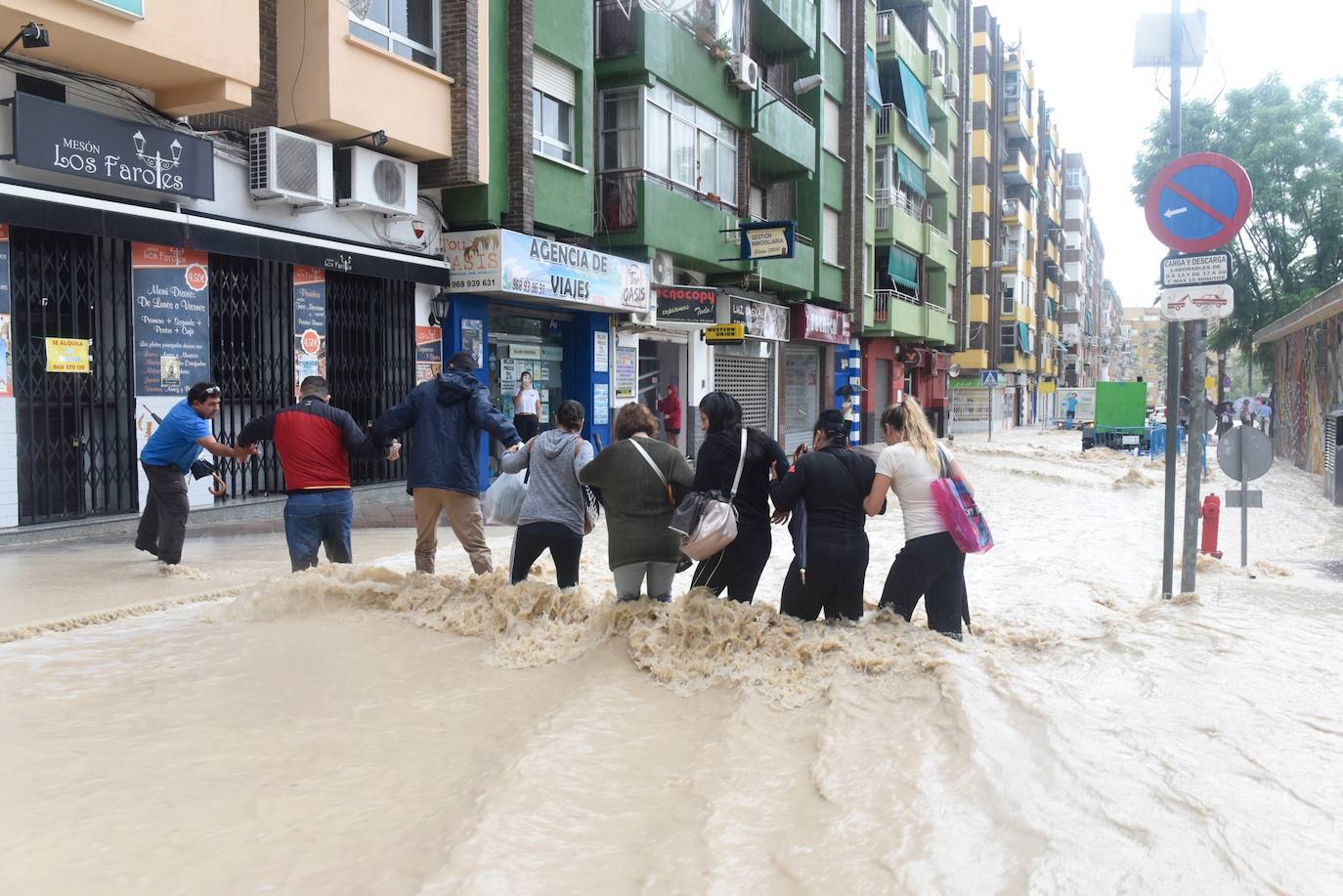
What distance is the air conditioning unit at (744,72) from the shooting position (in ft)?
69.0

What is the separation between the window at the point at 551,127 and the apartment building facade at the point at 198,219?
7.32ft

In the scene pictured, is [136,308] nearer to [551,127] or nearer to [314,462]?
[314,462]

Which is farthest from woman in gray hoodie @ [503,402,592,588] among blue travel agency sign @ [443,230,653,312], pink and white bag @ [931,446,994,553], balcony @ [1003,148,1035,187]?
balcony @ [1003,148,1035,187]

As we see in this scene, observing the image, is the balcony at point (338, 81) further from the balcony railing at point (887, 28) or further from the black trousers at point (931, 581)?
the balcony railing at point (887, 28)

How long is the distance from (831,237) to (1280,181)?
62.6 ft

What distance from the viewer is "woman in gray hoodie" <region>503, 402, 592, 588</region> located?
662 cm

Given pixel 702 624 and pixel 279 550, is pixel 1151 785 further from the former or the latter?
pixel 279 550

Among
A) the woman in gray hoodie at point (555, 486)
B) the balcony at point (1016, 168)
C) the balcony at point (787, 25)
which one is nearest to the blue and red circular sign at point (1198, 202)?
the woman in gray hoodie at point (555, 486)

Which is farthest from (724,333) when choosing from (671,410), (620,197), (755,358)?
(755,358)

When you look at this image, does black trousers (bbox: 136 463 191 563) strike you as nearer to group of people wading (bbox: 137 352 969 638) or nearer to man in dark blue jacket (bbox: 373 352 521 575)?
group of people wading (bbox: 137 352 969 638)

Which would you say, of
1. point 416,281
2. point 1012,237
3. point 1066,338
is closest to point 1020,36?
point 1012,237

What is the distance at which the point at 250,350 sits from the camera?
12.4 meters

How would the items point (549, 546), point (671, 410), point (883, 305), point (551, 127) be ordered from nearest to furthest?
point (549, 546) < point (551, 127) < point (671, 410) < point (883, 305)

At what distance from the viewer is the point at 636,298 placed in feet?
61.2
